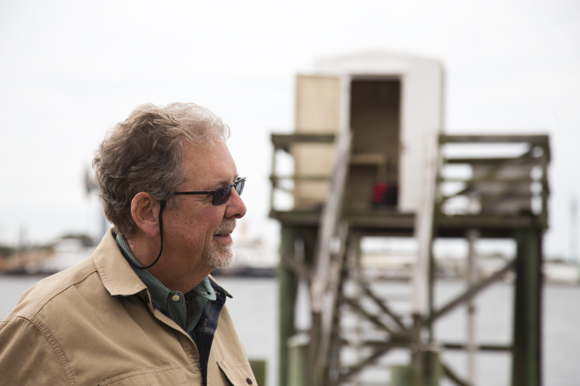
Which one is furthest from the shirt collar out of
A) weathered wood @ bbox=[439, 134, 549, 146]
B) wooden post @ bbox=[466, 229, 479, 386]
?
wooden post @ bbox=[466, 229, 479, 386]

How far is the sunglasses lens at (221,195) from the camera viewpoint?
6.77 feet

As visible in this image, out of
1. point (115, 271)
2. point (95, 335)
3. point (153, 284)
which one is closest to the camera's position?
point (95, 335)

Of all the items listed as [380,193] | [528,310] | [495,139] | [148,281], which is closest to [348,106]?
[380,193]

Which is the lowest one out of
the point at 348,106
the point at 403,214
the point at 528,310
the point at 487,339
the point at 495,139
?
the point at 487,339

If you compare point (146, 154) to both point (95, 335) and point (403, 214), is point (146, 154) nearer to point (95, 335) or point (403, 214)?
point (95, 335)

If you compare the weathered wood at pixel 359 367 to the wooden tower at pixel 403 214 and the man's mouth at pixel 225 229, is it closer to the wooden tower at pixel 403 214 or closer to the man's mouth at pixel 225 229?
the wooden tower at pixel 403 214

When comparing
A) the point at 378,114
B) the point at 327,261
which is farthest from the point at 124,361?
the point at 378,114

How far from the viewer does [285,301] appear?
9.30 meters

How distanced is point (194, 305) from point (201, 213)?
1.16ft

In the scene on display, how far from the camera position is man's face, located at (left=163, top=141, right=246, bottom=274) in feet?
6.71

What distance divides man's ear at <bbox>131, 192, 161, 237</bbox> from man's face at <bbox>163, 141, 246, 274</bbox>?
0.03 metres

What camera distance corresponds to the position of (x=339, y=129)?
977 centimetres

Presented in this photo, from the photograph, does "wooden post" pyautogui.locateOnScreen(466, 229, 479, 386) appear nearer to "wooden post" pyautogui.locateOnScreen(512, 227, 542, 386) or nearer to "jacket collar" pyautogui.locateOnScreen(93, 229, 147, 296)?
"wooden post" pyautogui.locateOnScreen(512, 227, 542, 386)

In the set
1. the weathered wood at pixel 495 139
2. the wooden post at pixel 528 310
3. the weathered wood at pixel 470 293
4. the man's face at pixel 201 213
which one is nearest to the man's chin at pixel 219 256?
the man's face at pixel 201 213
